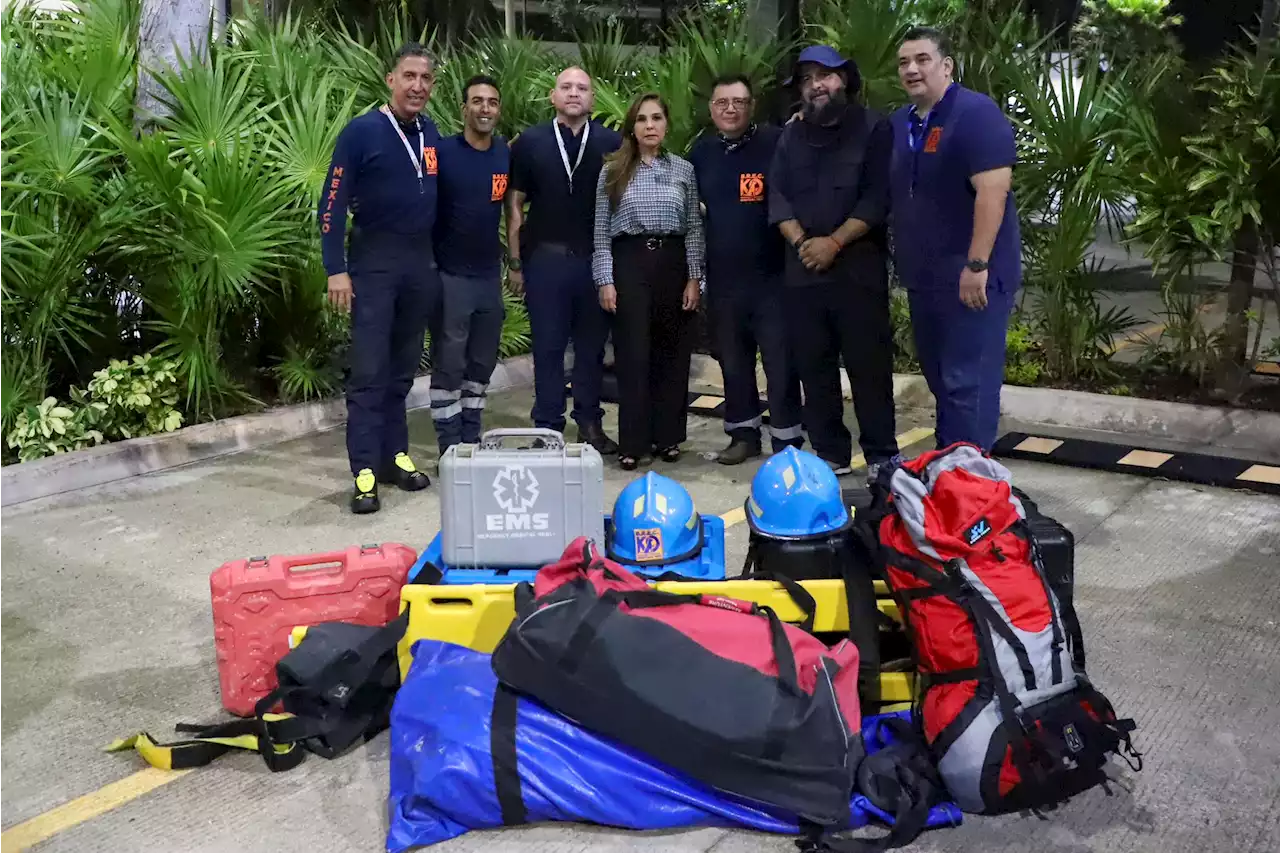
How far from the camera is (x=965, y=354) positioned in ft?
14.8

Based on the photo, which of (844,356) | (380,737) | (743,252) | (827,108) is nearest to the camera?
(380,737)

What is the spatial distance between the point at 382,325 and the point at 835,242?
1.99 meters

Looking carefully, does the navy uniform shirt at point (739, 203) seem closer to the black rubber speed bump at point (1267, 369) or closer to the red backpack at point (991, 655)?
the red backpack at point (991, 655)

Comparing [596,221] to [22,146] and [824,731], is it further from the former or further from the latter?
[824,731]

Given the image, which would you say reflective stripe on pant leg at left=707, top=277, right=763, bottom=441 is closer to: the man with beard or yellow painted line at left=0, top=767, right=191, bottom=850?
the man with beard

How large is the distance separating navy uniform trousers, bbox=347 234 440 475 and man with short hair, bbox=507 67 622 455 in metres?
0.59

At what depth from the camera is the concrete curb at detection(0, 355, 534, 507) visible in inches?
208

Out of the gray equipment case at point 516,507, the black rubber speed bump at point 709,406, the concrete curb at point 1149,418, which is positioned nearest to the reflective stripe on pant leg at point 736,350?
the black rubber speed bump at point 709,406

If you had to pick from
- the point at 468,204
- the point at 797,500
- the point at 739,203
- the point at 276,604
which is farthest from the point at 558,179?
the point at 276,604

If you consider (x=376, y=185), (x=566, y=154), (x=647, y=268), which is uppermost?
(x=566, y=154)

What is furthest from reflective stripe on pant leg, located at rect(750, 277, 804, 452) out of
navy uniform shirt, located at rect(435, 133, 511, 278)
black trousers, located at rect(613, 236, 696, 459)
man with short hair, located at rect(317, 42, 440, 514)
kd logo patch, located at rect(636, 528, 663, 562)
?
kd logo patch, located at rect(636, 528, 663, 562)

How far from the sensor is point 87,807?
2840 millimetres

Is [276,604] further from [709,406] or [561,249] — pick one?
[709,406]

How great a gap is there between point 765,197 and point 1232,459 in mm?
2629
